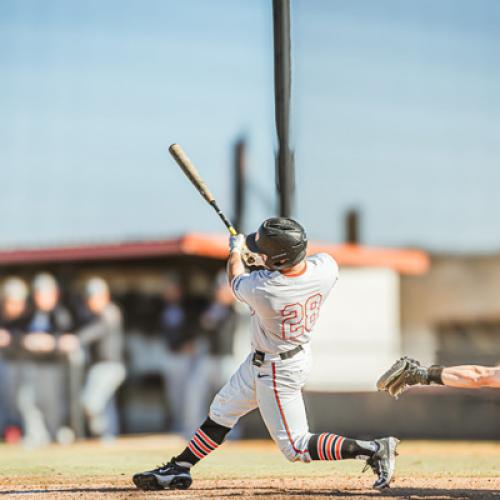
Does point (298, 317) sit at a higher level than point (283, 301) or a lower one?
lower

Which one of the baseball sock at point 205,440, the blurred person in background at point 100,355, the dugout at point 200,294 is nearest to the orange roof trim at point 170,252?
the dugout at point 200,294

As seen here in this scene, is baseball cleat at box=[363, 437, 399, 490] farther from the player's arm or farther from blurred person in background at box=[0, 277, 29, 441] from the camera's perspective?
blurred person in background at box=[0, 277, 29, 441]

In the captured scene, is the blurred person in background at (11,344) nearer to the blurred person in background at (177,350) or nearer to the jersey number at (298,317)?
the blurred person in background at (177,350)

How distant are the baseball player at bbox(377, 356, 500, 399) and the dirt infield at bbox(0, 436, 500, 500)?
0.65 meters

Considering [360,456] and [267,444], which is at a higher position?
[360,456]

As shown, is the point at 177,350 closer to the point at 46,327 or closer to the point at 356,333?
the point at 46,327

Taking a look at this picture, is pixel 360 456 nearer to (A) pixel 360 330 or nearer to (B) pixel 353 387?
(B) pixel 353 387

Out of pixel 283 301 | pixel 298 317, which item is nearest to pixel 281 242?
→ pixel 283 301

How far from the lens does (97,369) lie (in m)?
12.5

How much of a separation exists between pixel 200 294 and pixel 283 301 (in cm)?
809

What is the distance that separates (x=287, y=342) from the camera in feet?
21.2

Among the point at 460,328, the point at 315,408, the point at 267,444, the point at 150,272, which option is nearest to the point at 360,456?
the point at 267,444

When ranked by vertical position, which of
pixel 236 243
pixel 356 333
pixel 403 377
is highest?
pixel 236 243

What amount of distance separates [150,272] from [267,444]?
3.35 meters
